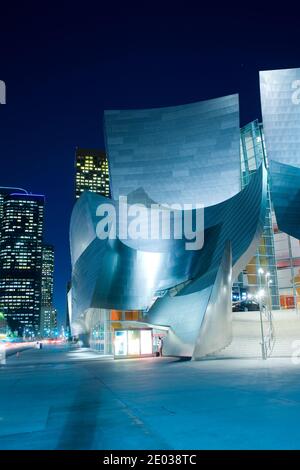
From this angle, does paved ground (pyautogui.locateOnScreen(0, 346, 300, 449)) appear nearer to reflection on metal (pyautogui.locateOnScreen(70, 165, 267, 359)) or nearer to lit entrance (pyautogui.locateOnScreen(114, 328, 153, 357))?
reflection on metal (pyautogui.locateOnScreen(70, 165, 267, 359))

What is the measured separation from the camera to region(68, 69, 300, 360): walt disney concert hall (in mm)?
19500

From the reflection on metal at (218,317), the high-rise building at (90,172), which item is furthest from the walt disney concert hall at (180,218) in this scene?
the high-rise building at (90,172)

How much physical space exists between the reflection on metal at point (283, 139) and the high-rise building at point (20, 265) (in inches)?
6138

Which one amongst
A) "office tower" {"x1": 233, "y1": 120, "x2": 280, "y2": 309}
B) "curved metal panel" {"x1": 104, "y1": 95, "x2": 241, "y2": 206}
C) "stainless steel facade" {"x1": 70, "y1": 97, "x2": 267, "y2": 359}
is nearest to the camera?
"stainless steel facade" {"x1": 70, "y1": 97, "x2": 267, "y2": 359}

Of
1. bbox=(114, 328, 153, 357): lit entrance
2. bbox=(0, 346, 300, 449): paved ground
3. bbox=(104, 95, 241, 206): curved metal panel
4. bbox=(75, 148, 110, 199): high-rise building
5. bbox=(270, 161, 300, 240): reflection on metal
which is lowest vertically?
bbox=(114, 328, 153, 357): lit entrance

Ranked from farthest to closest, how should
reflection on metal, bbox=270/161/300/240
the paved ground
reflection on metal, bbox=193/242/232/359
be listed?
reflection on metal, bbox=270/161/300/240, reflection on metal, bbox=193/242/232/359, the paved ground

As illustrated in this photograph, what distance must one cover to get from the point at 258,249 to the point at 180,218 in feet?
35.2

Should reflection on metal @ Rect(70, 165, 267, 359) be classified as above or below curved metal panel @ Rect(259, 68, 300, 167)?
below

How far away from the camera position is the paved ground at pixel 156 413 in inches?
191

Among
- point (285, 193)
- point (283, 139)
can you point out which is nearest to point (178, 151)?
point (283, 139)

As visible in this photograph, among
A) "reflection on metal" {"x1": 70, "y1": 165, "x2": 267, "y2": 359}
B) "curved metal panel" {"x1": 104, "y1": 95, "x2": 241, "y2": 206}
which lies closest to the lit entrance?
"reflection on metal" {"x1": 70, "y1": 165, "x2": 267, "y2": 359}

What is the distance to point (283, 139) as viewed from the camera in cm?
2594

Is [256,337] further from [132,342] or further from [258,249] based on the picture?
[258,249]

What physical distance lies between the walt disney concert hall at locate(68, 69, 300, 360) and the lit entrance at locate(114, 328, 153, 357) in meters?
0.05
